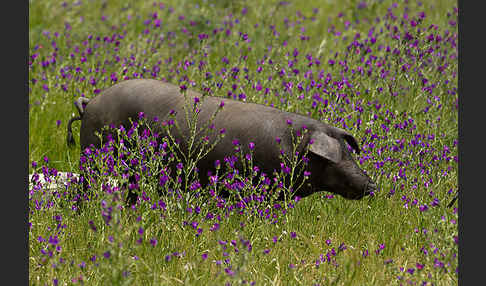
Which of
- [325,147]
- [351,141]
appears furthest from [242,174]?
[351,141]

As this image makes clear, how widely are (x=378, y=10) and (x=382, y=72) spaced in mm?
4188

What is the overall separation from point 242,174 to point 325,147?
24.4 inches

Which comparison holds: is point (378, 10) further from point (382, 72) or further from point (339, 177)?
point (339, 177)

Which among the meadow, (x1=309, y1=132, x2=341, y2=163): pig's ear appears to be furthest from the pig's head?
the meadow

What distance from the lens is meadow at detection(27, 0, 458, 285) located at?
350 cm

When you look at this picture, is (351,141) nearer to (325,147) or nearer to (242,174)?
(325,147)

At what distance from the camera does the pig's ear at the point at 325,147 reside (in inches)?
172

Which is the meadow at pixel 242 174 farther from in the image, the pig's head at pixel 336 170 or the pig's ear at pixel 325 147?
the pig's ear at pixel 325 147

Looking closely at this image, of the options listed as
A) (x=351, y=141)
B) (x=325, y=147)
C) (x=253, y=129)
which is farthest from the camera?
(x=351, y=141)

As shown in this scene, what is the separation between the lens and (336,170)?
4.47 metres

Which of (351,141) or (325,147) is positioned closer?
(325,147)

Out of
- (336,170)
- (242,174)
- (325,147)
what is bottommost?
(242,174)

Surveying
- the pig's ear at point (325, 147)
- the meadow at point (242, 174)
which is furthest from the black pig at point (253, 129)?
the meadow at point (242, 174)

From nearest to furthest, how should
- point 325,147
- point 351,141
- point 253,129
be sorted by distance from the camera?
point 325,147
point 253,129
point 351,141
